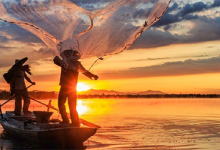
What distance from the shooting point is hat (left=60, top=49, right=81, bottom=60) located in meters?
8.49

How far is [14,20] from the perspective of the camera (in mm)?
7832

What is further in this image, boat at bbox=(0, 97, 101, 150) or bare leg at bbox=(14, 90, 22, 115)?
bare leg at bbox=(14, 90, 22, 115)

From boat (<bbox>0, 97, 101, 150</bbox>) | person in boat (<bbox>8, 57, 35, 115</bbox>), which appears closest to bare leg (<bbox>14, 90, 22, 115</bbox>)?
person in boat (<bbox>8, 57, 35, 115</bbox>)

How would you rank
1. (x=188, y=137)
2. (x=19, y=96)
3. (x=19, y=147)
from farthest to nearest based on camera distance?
1. (x=19, y=96)
2. (x=188, y=137)
3. (x=19, y=147)

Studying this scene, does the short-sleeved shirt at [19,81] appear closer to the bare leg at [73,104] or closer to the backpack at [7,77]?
the backpack at [7,77]

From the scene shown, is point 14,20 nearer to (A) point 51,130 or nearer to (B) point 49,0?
(B) point 49,0

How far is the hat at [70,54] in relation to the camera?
849 cm

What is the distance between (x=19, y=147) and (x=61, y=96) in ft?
7.34

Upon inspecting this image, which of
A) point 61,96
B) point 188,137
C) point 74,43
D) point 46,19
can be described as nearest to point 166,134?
point 188,137

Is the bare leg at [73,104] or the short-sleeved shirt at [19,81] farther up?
the short-sleeved shirt at [19,81]

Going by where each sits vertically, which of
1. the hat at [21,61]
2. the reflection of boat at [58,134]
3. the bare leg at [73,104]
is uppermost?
the hat at [21,61]

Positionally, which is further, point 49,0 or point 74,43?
point 74,43

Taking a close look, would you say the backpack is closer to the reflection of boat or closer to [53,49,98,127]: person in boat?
the reflection of boat

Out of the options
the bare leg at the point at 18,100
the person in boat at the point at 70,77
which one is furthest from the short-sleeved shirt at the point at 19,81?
the person in boat at the point at 70,77
